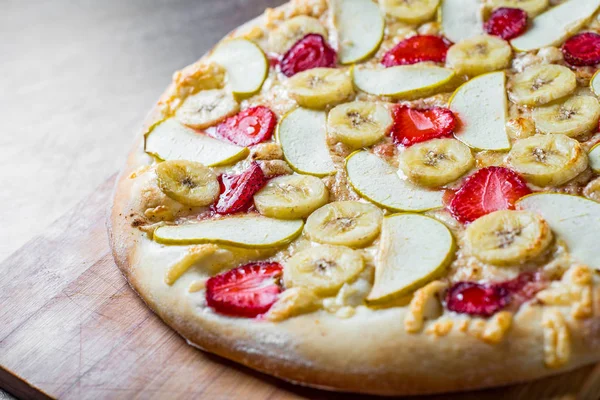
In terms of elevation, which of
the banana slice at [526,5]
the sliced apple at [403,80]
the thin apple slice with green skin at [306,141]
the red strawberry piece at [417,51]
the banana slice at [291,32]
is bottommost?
the thin apple slice with green skin at [306,141]

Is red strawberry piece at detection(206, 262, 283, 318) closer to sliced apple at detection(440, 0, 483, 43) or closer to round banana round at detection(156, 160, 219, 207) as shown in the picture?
round banana round at detection(156, 160, 219, 207)

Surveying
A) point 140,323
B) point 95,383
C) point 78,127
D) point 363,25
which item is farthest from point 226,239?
point 78,127

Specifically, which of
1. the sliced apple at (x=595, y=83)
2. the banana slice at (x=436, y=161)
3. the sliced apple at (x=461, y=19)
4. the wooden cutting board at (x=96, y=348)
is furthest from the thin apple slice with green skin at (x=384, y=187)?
the sliced apple at (x=461, y=19)

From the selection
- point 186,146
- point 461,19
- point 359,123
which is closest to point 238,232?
point 186,146

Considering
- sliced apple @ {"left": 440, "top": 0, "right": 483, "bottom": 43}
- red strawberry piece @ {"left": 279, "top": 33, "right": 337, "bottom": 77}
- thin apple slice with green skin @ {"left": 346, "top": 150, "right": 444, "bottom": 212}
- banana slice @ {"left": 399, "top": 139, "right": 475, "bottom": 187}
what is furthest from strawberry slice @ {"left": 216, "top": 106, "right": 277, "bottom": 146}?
sliced apple @ {"left": 440, "top": 0, "right": 483, "bottom": 43}

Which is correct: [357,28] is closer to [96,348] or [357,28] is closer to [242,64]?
[242,64]

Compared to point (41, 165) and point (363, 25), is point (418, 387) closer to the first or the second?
point (363, 25)

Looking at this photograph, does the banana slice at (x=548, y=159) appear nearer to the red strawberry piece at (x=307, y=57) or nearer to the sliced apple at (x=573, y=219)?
the sliced apple at (x=573, y=219)
